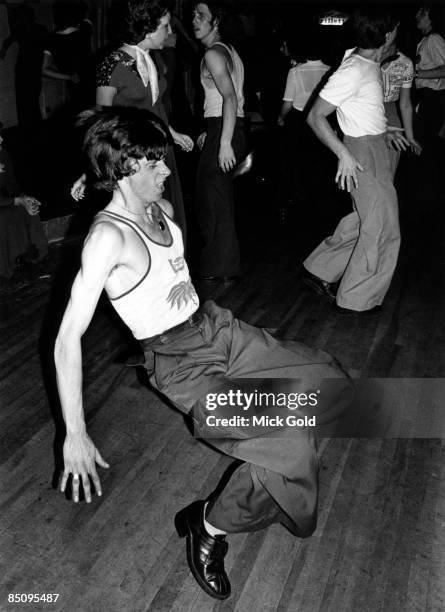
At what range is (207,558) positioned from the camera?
1.75 meters

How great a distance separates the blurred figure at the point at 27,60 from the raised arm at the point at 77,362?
5222mm

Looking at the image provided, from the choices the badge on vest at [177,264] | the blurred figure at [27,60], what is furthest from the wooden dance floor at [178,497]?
the blurred figure at [27,60]

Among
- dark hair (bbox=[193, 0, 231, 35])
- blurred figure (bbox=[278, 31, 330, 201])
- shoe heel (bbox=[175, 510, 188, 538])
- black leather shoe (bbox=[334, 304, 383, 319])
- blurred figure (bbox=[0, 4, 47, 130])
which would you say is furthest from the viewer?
blurred figure (bbox=[0, 4, 47, 130])

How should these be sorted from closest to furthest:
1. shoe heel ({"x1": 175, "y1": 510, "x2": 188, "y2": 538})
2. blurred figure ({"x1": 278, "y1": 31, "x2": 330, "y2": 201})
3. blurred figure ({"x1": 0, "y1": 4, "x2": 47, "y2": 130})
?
shoe heel ({"x1": 175, "y1": 510, "x2": 188, "y2": 538}) → blurred figure ({"x1": 278, "y1": 31, "x2": 330, "y2": 201}) → blurred figure ({"x1": 0, "y1": 4, "x2": 47, "y2": 130})

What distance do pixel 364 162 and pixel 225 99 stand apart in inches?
34.6

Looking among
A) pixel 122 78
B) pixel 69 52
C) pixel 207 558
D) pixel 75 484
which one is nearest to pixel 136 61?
pixel 122 78

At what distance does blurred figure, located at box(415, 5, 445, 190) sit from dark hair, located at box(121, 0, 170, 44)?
10.7 ft

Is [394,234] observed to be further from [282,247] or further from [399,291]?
[282,247]

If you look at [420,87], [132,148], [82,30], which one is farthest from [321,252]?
[82,30]

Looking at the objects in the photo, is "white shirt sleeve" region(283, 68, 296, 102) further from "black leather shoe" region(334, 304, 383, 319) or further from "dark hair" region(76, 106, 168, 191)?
"dark hair" region(76, 106, 168, 191)

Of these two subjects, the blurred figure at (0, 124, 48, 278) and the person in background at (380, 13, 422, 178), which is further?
the blurred figure at (0, 124, 48, 278)

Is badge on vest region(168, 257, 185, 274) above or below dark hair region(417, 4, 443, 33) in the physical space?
below

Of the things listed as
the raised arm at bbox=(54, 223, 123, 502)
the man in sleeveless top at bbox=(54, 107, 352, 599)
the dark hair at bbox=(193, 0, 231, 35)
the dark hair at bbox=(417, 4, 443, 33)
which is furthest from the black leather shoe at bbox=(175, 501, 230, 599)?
the dark hair at bbox=(417, 4, 443, 33)

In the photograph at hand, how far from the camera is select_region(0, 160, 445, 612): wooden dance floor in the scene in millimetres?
1748
